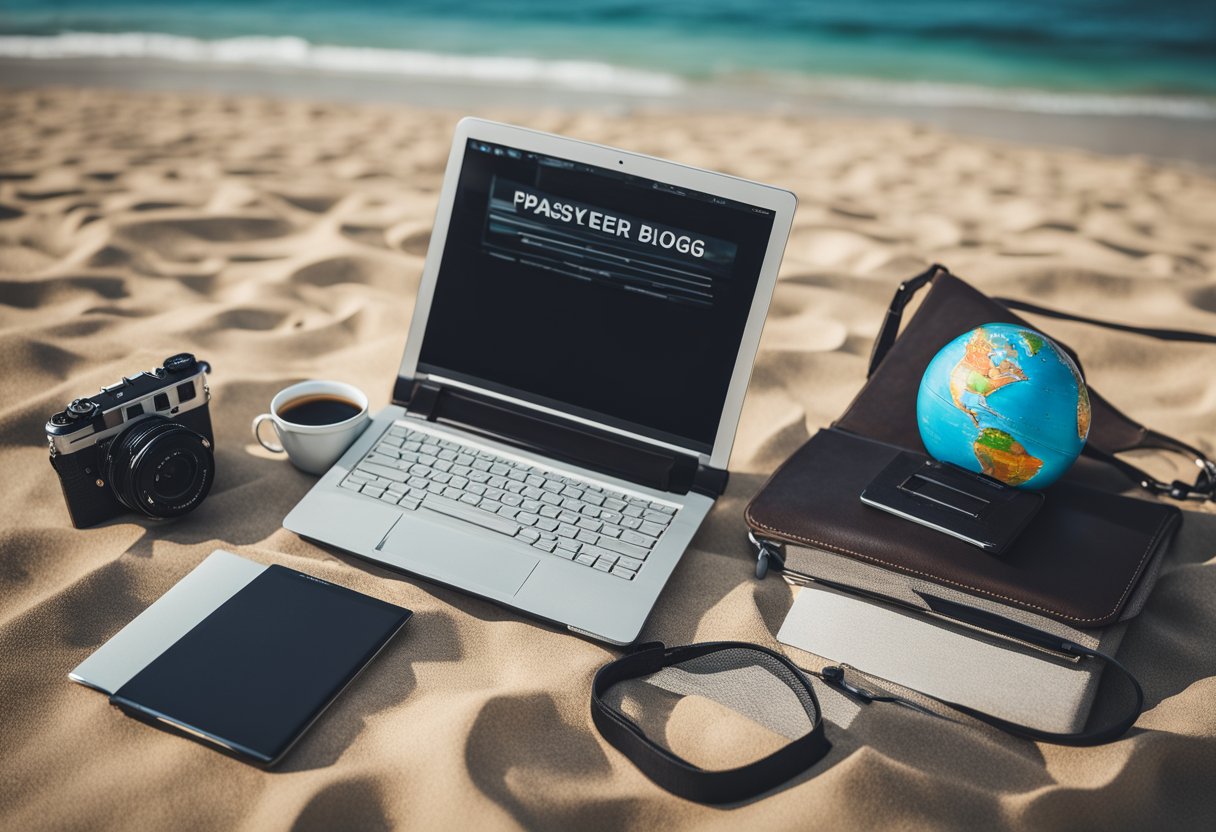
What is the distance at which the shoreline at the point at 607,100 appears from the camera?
578 centimetres

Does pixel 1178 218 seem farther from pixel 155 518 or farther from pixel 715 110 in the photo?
pixel 155 518

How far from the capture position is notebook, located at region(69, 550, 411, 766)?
4.30 ft

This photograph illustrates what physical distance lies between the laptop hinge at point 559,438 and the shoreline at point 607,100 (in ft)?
14.0

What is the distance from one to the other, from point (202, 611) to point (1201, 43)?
1034 cm

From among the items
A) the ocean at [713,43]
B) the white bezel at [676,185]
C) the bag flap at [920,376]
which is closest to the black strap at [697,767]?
the white bezel at [676,185]

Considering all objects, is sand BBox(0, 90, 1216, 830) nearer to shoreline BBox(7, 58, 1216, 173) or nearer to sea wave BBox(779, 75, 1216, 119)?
shoreline BBox(7, 58, 1216, 173)

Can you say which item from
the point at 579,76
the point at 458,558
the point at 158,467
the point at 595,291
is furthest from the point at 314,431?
the point at 579,76

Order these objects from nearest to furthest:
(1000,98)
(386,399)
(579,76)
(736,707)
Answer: (736,707) → (386,399) → (1000,98) → (579,76)

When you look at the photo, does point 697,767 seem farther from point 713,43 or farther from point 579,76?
point 713,43

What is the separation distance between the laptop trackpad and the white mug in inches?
10.9

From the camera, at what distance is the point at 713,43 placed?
8633 mm

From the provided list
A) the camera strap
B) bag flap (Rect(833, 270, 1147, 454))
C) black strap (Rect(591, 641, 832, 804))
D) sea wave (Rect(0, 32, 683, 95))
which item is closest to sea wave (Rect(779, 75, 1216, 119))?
sea wave (Rect(0, 32, 683, 95))

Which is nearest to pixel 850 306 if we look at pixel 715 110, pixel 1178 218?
pixel 1178 218

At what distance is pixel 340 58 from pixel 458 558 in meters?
7.21
